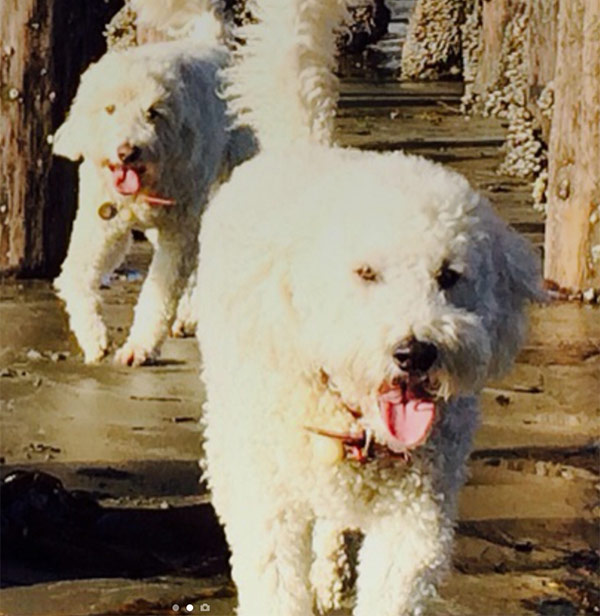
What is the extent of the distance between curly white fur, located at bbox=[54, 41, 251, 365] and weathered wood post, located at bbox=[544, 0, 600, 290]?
1.75 meters

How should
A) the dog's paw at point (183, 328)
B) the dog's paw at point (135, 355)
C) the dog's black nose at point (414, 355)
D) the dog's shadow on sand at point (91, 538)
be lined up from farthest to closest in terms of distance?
the dog's paw at point (183, 328) → the dog's paw at point (135, 355) → the dog's shadow on sand at point (91, 538) → the dog's black nose at point (414, 355)

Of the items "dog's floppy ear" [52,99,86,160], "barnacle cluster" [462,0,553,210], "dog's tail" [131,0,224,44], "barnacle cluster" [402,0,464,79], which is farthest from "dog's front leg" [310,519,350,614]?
"barnacle cluster" [402,0,464,79]

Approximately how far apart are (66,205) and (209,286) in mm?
4304

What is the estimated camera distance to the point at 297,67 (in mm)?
5195

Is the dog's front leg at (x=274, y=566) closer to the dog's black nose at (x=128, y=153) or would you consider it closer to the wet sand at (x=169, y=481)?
the wet sand at (x=169, y=481)

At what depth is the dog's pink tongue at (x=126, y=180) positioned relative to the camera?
7.39 metres

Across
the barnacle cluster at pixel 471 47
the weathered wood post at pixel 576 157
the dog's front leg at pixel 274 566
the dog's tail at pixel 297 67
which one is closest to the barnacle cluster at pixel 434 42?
the barnacle cluster at pixel 471 47

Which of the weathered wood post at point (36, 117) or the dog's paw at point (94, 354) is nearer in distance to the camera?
the dog's paw at point (94, 354)

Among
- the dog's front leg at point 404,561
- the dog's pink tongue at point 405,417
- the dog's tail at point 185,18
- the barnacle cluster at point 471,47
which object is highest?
the barnacle cluster at point 471,47

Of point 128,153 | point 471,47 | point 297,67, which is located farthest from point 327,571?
point 471,47

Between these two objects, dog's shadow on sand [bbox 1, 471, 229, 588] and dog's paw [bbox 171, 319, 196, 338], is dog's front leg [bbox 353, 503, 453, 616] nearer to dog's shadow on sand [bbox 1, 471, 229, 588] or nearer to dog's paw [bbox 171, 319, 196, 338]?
dog's shadow on sand [bbox 1, 471, 229, 588]

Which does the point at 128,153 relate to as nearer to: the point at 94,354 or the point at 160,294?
the point at 160,294

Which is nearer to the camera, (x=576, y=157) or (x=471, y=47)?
(x=576, y=157)

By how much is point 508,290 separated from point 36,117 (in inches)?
187
